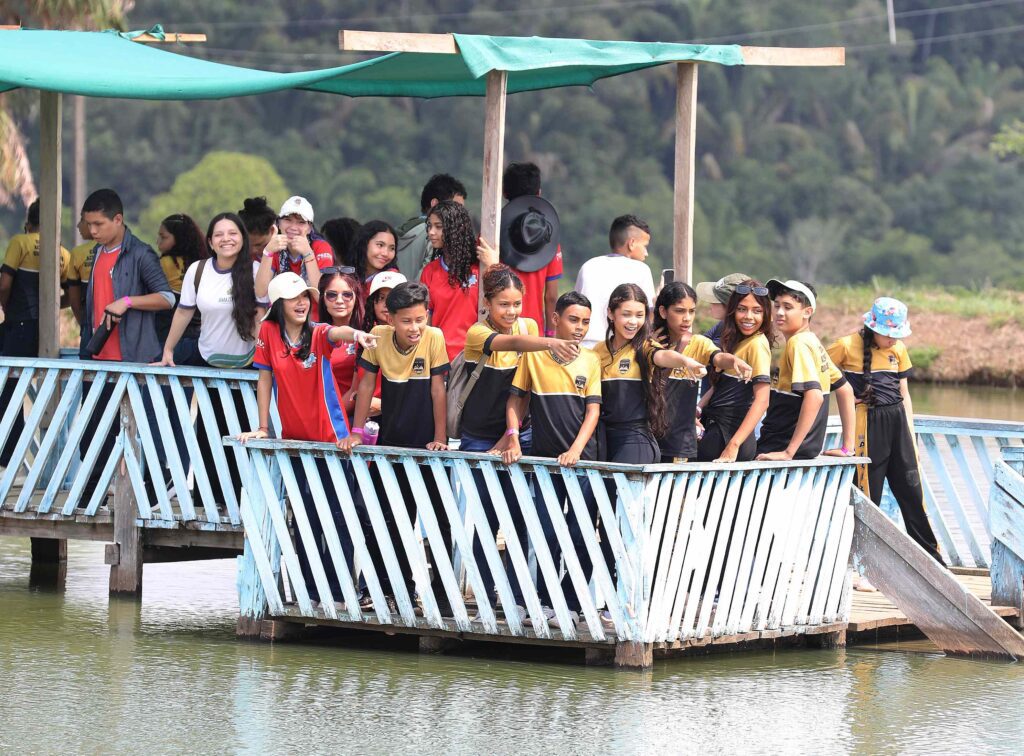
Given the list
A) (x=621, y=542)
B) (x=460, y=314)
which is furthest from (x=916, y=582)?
(x=460, y=314)

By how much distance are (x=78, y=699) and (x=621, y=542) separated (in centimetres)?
233

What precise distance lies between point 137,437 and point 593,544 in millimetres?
2938

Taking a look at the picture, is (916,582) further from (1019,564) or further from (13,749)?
(13,749)

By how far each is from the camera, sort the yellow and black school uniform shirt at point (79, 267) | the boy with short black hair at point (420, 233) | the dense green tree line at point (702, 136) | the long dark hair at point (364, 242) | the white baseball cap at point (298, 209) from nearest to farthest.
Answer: the white baseball cap at point (298, 209) → the long dark hair at point (364, 242) → the boy with short black hair at point (420, 233) → the yellow and black school uniform shirt at point (79, 267) → the dense green tree line at point (702, 136)

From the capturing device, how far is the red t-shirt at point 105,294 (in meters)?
10.1

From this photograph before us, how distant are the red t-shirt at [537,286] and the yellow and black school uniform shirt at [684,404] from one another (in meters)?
1.27

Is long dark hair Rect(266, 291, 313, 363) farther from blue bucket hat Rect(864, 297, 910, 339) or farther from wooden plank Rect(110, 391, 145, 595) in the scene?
blue bucket hat Rect(864, 297, 910, 339)

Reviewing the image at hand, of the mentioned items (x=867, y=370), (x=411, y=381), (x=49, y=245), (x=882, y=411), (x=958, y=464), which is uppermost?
(x=49, y=245)

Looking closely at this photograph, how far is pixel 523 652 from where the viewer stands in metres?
8.48

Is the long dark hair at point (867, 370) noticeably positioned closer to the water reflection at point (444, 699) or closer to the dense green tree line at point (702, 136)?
the water reflection at point (444, 699)

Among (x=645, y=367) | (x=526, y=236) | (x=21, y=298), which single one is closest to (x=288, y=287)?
(x=526, y=236)

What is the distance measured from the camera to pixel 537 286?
9.70m

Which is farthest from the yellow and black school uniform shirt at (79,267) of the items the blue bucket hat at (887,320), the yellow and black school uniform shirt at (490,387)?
the blue bucket hat at (887,320)

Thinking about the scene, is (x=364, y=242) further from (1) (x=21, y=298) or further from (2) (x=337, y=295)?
(1) (x=21, y=298)
